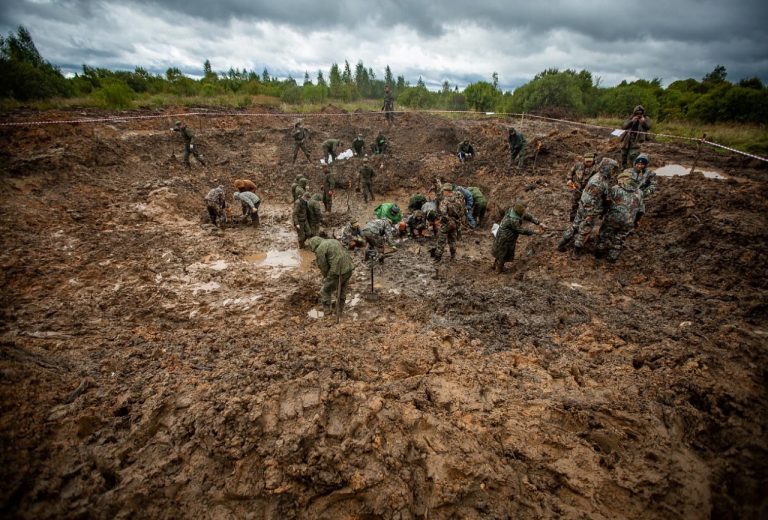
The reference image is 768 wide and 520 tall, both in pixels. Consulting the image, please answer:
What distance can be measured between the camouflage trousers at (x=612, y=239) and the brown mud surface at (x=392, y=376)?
250mm

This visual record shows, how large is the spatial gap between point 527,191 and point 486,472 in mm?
7779

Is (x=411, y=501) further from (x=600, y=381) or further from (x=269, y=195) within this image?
(x=269, y=195)

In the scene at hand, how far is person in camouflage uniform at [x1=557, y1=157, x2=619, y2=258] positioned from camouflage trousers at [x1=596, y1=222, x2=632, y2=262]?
0.20 m

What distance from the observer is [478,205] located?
8344 mm

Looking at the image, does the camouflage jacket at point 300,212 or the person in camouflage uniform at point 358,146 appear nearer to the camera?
the camouflage jacket at point 300,212

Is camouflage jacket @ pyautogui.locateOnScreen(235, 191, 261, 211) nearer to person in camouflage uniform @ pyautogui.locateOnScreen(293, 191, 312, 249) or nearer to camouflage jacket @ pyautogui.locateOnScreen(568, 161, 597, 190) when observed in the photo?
person in camouflage uniform @ pyautogui.locateOnScreen(293, 191, 312, 249)

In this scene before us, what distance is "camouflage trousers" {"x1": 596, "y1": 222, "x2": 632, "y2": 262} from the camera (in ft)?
16.9

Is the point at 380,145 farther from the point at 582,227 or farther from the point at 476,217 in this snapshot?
the point at 582,227

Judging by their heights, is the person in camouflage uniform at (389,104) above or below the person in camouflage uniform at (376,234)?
above

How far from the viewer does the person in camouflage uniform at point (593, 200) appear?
5.19 m

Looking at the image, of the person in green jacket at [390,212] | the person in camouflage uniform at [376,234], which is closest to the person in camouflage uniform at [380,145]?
the person in green jacket at [390,212]

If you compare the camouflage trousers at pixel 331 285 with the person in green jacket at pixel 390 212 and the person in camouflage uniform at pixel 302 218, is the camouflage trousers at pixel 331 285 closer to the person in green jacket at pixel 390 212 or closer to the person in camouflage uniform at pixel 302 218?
the person in camouflage uniform at pixel 302 218

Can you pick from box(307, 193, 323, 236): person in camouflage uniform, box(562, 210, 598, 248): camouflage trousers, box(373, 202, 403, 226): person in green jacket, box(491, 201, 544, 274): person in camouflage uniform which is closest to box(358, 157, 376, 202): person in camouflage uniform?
box(373, 202, 403, 226): person in green jacket

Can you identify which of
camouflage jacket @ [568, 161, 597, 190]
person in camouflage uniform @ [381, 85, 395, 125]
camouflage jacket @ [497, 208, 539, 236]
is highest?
person in camouflage uniform @ [381, 85, 395, 125]
